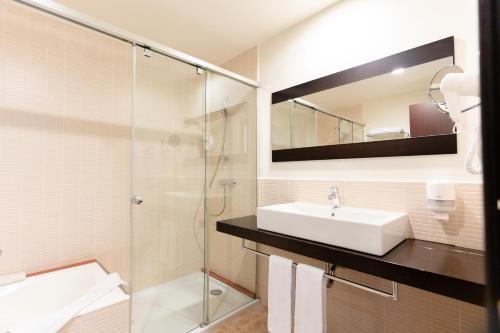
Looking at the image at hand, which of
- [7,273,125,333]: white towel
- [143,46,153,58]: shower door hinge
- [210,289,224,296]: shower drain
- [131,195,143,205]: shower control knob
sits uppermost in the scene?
[143,46,153,58]: shower door hinge

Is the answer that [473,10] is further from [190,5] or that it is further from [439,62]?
[190,5]

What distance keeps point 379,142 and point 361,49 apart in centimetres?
63

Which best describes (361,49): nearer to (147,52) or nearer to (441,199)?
(441,199)

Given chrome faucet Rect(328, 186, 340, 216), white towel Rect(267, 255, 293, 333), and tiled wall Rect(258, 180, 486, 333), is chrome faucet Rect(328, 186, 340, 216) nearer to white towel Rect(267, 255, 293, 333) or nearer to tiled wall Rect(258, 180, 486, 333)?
tiled wall Rect(258, 180, 486, 333)

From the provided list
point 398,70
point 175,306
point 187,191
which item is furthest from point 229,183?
point 398,70

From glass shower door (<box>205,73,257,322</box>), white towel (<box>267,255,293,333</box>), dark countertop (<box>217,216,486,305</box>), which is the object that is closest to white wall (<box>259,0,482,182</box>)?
glass shower door (<box>205,73,257,322</box>)

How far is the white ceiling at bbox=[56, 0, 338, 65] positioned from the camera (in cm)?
175

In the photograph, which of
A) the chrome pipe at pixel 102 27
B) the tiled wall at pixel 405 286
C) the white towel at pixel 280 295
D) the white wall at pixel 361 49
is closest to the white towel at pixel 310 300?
the white towel at pixel 280 295

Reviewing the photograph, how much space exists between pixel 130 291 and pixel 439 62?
7.25ft

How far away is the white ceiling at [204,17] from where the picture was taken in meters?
1.75

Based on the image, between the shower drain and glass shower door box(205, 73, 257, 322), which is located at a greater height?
glass shower door box(205, 73, 257, 322)

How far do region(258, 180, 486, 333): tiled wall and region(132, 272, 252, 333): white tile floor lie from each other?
786mm

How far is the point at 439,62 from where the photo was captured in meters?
1.29

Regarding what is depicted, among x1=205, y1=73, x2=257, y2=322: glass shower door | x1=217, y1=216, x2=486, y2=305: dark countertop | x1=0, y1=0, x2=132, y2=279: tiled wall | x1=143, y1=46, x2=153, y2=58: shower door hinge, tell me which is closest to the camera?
x1=217, y1=216, x2=486, y2=305: dark countertop
